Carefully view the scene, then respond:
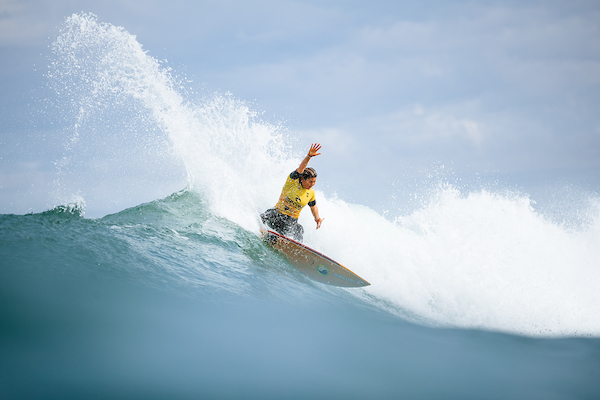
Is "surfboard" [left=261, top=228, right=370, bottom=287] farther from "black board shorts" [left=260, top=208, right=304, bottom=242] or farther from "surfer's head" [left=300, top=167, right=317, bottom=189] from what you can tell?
"surfer's head" [left=300, top=167, right=317, bottom=189]

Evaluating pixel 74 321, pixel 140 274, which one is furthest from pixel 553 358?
pixel 74 321

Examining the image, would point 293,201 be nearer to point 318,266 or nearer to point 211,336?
point 318,266

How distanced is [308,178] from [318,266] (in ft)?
5.97

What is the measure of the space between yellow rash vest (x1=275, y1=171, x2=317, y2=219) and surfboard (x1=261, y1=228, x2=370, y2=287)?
70 cm

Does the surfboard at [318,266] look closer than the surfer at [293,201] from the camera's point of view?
Yes

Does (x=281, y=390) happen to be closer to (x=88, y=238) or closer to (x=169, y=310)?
(x=169, y=310)

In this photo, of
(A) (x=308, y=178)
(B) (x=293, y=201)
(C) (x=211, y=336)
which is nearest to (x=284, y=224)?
(B) (x=293, y=201)

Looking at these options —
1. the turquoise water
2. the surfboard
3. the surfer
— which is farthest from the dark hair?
the turquoise water

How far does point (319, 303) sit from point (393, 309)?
1.61 meters

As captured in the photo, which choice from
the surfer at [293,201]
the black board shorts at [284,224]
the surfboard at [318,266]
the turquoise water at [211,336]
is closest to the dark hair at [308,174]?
the surfer at [293,201]

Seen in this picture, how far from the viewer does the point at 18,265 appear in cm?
546

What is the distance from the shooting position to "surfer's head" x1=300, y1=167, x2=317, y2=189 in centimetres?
767

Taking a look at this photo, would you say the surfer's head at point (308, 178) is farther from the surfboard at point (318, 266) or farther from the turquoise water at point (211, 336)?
the turquoise water at point (211, 336)

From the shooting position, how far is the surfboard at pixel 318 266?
7.44m
